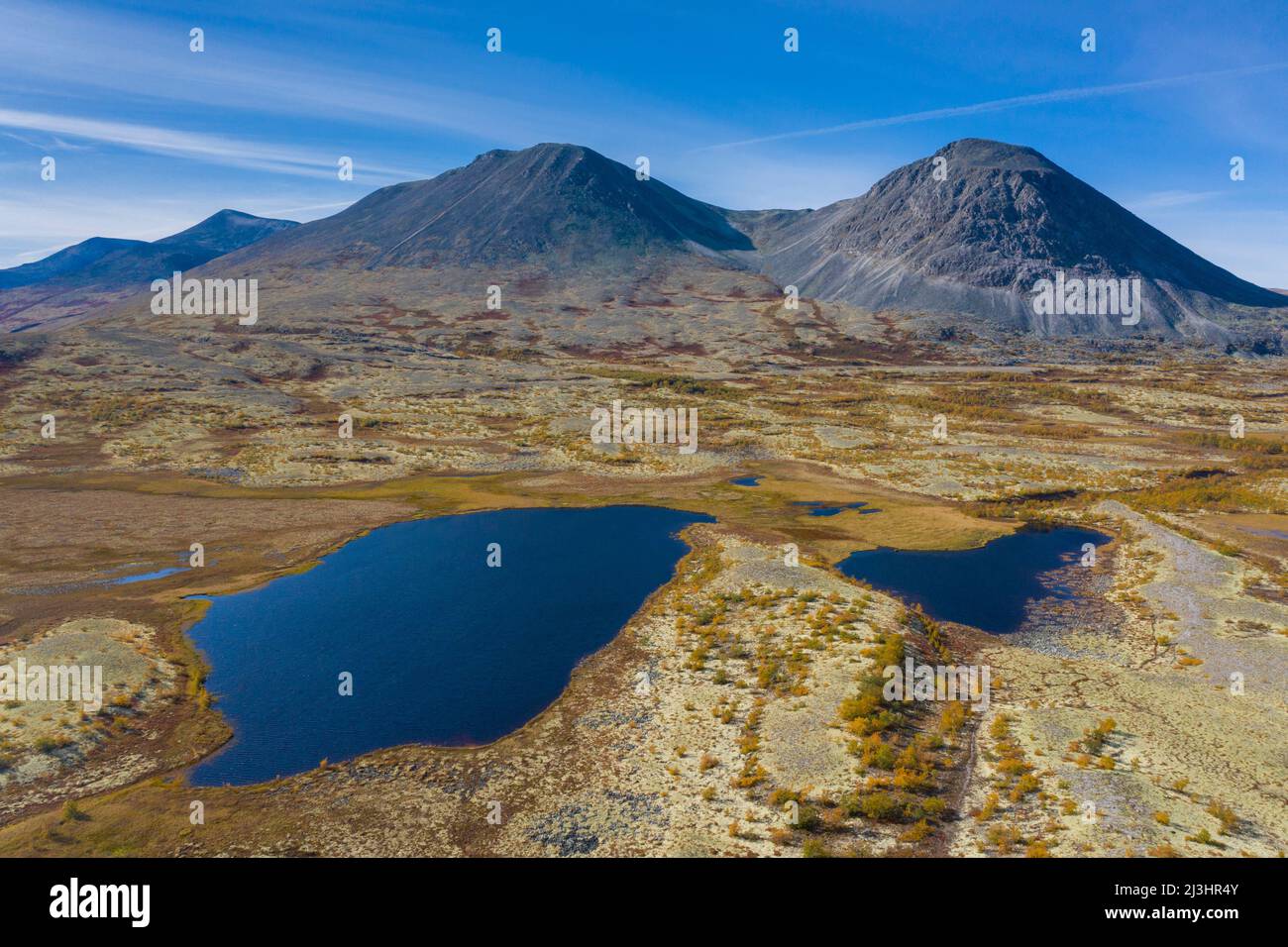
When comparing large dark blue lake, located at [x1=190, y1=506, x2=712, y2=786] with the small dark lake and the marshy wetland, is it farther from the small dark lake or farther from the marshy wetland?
the small dark lake

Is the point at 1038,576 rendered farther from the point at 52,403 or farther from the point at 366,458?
the point at 52,403

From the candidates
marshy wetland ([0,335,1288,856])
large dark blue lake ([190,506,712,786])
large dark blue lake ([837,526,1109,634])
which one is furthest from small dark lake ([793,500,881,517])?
large dark blue lake ([190,506,712,786])

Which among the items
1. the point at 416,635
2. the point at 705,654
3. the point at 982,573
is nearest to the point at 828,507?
the point at 982,573

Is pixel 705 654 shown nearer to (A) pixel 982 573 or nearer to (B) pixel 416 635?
(B) pixel 416 635

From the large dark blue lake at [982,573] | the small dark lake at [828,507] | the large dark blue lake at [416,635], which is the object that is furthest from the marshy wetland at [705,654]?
the large dark blue lake at [982,573]

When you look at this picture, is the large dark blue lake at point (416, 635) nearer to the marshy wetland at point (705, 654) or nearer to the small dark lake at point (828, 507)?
the marshy wetland at point (705, 654)
